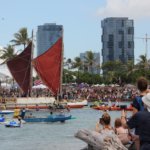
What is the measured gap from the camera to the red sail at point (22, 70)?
94356mm

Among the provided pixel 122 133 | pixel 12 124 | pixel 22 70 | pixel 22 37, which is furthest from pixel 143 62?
pixel 122 133

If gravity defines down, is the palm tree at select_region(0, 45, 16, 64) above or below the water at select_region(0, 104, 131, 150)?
above

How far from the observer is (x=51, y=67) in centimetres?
Result: 9200

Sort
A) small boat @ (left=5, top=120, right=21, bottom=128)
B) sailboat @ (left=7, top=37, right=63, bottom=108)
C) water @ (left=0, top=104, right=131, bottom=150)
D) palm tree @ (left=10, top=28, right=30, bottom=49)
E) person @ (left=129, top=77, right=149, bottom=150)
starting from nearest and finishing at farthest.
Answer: person @ (left=129, top=77, right=149, bottom=150)
water @ (left=0, top=104, right=131, bottom=150)
small boat @ (left=5, top=120, right=21, bottom=128)
sailboat @ (left=7, top=37, right=63, bottom=108)
palm tree @ (left=10, top=28, right=30, bottom=49)

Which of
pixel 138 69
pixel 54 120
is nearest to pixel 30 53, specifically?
pixel 54 120

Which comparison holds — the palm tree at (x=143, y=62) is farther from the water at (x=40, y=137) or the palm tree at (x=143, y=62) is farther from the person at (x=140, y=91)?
the person at (x=140, y=91)

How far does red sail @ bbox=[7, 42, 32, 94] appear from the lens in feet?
310

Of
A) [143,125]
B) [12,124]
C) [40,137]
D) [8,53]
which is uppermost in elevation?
[8,53]

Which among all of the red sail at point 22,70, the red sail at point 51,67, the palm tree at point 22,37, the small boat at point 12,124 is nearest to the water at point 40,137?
the small boat at point 12,124

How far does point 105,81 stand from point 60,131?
11808cm

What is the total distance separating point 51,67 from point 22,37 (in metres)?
63.8

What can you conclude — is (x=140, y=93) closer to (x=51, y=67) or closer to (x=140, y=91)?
(x=140, y=91)

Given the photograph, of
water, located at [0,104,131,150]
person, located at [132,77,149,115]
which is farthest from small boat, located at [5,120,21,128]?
person, located at [132,77,149,115]

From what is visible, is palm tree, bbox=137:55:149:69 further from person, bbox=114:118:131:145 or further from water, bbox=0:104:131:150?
person, bbox=114:118:131:145
